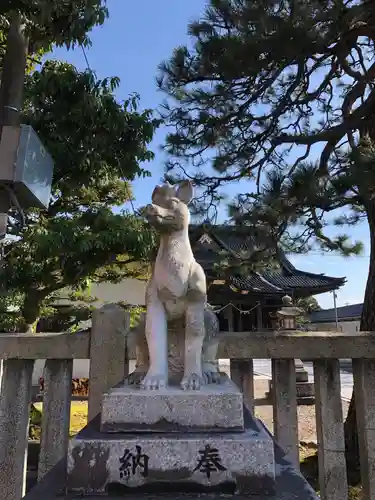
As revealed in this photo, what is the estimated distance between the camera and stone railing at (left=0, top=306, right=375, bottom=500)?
221 centimetres

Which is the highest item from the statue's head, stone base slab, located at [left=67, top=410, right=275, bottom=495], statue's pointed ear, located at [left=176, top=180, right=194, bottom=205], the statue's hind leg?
statue's pointed ear, located at [left=176, top=180, right=194, bottom=205]

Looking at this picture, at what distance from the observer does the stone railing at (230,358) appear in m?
2.21

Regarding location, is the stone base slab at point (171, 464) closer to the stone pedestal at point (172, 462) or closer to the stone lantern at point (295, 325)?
the stone pedestal at point (172, 462)

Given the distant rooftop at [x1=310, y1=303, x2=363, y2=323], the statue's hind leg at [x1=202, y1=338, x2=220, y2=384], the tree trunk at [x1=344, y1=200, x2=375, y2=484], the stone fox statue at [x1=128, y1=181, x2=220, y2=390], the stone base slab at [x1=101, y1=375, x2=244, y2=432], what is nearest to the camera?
the stone base slab at [x1=101, y1=375, x2=244, y2=432]

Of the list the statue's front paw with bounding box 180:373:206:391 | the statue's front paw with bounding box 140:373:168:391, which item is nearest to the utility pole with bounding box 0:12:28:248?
the statue's front paw with bounding box 140:373:168:391

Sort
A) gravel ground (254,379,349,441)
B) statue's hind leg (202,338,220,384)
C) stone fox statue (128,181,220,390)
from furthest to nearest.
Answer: gravel ground (254,379,349,441) → statue's hind leg (202,338,220,384) → stone fox statue (128,181,220,390)

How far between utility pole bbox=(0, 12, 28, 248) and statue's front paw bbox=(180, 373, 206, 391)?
142cm

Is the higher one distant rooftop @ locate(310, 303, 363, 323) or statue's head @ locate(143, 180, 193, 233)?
distant rooftop @ locate(310, 303, 363, 323)

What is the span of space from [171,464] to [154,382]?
304 millimetres

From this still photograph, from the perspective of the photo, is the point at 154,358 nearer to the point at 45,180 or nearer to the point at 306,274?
the point at 45,180

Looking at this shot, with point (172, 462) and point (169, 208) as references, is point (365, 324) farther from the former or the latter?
point (172, 462)

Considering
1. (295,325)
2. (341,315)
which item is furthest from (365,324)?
(341,315)

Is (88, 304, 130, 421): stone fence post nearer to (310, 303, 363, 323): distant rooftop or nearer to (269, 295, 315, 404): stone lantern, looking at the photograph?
(269, 295, 315, 404): stone lantern

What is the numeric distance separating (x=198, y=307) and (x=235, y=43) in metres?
2.53
